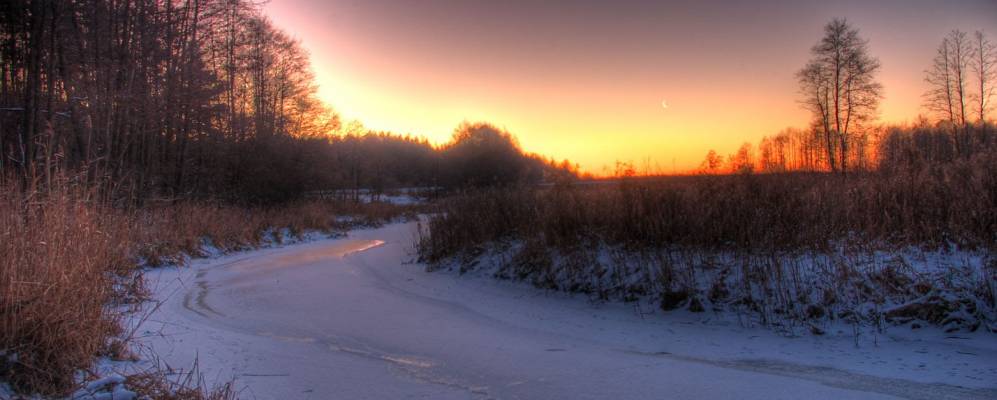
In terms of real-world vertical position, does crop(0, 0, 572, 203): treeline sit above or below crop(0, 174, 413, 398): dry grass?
above

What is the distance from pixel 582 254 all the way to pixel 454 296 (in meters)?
2.26

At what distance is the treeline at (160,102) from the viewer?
444 inches

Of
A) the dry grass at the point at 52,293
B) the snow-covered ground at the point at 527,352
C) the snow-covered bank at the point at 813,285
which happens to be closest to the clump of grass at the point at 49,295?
the dry grass at the point at 52,293

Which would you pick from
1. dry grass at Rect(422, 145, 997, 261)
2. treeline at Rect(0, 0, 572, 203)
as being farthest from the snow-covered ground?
treeline at Rect(0, 0, 572, 203)

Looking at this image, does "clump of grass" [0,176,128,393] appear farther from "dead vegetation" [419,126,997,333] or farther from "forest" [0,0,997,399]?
"dead vegetation" [419,126,997,333]

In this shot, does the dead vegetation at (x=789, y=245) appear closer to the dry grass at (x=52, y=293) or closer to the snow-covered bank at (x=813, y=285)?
the snow-covered bank at (x=813, y=285)

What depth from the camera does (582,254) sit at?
809 cm

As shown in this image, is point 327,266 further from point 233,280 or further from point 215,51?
point 215,51

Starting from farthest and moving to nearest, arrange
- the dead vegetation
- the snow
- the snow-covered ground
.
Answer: the dead vegetation → the snow-covered ground → the snow

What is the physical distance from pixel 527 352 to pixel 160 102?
1629cm

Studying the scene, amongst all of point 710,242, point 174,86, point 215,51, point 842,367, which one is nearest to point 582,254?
point 710,242

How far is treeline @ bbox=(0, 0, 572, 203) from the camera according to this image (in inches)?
444

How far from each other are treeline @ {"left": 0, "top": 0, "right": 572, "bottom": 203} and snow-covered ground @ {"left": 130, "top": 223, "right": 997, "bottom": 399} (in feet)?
7.91

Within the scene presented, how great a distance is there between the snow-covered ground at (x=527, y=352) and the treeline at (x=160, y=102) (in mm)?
Result: 2411
